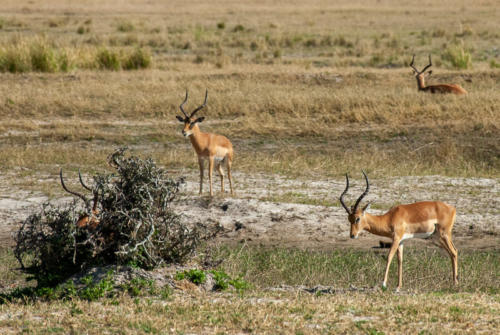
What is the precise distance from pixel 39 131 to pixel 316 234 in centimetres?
836

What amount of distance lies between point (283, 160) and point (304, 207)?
3397mm

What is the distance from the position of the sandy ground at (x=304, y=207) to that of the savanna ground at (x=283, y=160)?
34mm

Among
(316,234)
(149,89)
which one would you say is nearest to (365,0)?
(149,89)

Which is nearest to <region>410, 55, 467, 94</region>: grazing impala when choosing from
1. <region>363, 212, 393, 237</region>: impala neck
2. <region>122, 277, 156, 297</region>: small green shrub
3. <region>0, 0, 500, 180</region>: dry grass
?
<region>0, 0, 500, 180</region>: dry grass

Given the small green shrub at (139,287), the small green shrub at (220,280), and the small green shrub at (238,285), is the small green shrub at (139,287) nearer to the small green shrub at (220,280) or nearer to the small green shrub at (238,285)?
the small green shrub at (220,280)

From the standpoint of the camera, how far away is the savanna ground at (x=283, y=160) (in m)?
6.88

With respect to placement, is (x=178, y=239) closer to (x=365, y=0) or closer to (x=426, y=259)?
(x=426, y=259)

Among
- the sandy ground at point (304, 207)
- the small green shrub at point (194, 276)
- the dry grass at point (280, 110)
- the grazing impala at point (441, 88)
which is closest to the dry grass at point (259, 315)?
the small green shrub at point (194, 276)

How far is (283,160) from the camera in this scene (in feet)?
50.4

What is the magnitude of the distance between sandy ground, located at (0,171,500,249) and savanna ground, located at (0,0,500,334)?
0.03m

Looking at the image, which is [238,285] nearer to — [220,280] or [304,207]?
[220,280]

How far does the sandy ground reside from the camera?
11.2m

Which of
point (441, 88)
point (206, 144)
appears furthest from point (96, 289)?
point (441, 88)

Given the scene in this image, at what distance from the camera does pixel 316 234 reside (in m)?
11.3
